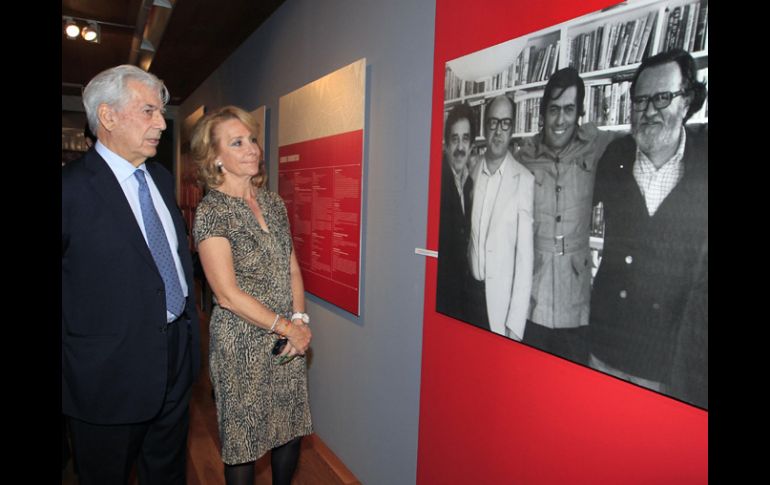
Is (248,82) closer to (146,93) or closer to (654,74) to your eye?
(146,93)

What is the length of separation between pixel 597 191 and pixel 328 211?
75.6 inches

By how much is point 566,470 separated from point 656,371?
1.62 ft

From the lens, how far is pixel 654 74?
3.80ft

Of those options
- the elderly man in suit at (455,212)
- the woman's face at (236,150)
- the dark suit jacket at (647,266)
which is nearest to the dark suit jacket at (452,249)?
the elderly man in suit at (455,212)

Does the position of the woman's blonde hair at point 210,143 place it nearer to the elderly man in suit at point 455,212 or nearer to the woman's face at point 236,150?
the woman's face at point 236,150

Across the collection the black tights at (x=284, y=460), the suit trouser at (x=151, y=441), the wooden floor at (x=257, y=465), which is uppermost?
the suit trouser at (x=151, y=441)

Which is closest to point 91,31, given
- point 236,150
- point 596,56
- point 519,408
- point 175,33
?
point 175,33

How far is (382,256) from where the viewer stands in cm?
254

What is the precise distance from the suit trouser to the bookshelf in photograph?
1.35 meters

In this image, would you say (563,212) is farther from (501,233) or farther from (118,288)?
(118,288)

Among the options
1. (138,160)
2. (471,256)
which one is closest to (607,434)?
(471,256)

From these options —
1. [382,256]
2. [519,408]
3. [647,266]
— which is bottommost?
[519,408]

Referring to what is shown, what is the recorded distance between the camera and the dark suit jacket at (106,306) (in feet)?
5.13

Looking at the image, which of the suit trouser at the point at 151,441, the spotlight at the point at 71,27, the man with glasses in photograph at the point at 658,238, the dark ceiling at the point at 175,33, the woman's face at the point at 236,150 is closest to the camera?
the man with glasses in photograph at the point at 658,238
